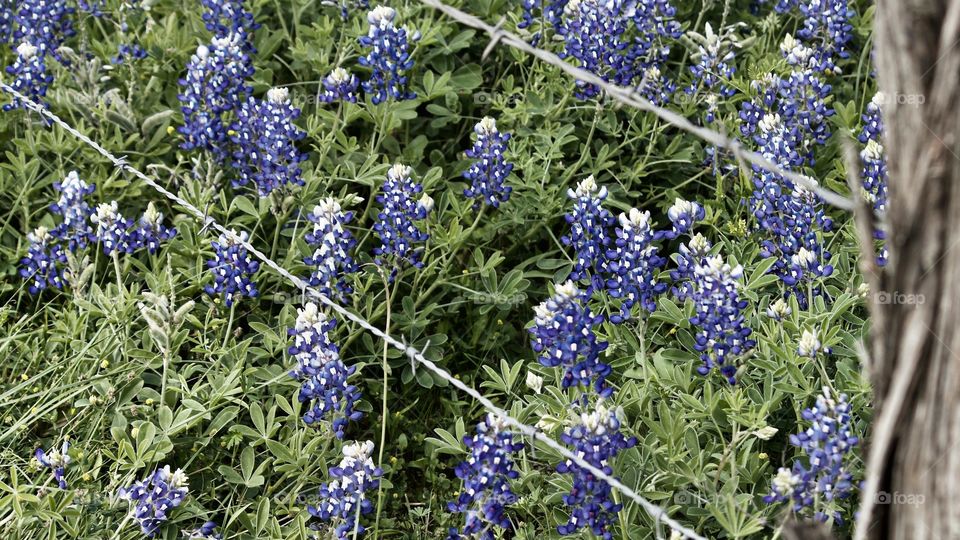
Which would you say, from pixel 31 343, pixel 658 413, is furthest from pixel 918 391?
pixel 31 343

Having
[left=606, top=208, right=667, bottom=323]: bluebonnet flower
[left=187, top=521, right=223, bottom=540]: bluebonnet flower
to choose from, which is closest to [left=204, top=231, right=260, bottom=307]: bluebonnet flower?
[left=187, top=521, right=223, bottom=540]: bluebonnet flower

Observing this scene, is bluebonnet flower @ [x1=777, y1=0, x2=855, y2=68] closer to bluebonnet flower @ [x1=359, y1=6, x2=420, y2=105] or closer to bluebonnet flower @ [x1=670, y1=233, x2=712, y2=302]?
bluebonnet flower @ [x1=670, y1=233, x2=712, y2=302]

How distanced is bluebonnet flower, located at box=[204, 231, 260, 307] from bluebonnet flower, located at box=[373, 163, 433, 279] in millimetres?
366

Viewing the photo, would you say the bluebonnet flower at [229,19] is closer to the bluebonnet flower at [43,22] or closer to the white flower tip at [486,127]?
the bluebonnet flower at [43,22]

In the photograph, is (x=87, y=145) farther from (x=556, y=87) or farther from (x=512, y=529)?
(x=512, y=529)

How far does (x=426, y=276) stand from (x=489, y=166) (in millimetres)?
384

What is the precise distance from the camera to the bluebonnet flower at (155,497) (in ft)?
9.11

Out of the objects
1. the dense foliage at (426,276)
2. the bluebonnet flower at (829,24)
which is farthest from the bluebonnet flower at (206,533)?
the bluebonnet flower at (829,24)

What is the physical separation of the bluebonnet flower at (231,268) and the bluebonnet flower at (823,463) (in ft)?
5.17

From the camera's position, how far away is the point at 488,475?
266cm

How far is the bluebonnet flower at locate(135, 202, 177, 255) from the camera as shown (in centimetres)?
342

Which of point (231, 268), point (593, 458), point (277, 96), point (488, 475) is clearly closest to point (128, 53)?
point (277, 96)

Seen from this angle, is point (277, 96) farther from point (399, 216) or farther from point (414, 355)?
point (414, 355)

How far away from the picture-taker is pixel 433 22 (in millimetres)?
4297
